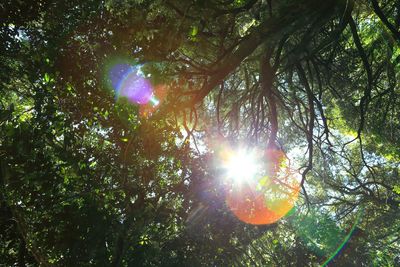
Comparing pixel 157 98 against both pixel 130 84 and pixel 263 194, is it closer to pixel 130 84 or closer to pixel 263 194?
pixel 130 84

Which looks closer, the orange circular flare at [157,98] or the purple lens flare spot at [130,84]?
the purple lens flare spot at [130,84]

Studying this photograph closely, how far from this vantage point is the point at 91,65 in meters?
4.57

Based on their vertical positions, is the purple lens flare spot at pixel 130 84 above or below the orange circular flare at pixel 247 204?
above

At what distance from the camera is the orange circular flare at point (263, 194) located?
6.19 m

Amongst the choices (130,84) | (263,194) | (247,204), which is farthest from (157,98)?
(247,204)

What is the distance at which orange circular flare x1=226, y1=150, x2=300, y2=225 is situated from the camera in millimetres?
6191

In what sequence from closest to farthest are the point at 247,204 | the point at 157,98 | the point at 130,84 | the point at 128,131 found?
1. the point at 130,84
2. the point at 128,131
3. the point at 157,98
4. the point at 247,204

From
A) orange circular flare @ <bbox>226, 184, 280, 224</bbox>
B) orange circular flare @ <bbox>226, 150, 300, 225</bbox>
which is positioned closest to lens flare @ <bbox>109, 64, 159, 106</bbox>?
orange circular flare @ <bbox>226, 150, 300, 225</bbox>

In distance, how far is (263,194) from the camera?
664 centimetres

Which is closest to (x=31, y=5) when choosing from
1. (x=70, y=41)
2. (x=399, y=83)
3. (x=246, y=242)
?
(x=70, y=41)

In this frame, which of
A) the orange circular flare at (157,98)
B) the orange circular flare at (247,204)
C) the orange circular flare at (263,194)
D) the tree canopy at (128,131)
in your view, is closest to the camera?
the tree canopy at (128,131)

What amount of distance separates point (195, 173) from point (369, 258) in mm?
7897

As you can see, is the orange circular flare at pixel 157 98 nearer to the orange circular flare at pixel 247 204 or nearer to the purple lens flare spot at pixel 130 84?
the purple lens flare spot at pixel 130 84

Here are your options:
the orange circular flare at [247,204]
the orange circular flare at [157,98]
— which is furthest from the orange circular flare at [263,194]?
the orange circular flare at [157,98]
